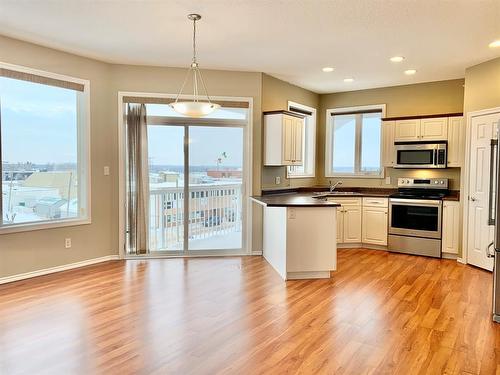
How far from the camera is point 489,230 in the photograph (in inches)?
195

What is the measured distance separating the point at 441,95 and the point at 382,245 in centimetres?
260

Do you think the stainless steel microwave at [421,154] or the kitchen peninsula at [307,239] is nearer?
the kitchen peninsula at [307,239]

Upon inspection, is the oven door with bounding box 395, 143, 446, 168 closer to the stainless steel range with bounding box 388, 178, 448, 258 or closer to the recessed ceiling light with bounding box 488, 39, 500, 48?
the stainless steel range with bounding box 388, 178, 448, 258

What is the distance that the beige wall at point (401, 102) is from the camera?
6.07 metres

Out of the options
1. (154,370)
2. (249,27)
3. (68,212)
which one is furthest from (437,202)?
(68,212)

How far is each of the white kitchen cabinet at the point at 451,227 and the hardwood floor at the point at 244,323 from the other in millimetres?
730

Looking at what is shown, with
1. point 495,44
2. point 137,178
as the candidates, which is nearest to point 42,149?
point 137,178

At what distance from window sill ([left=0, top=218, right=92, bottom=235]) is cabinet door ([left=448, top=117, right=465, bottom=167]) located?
17.4ft

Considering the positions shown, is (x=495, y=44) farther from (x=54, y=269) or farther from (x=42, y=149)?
(x=54, y=269)

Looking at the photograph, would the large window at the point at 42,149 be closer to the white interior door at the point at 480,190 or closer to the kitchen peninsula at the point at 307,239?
the kitchen peninsula at the point at 307,239

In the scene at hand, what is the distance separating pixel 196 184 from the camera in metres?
5.60

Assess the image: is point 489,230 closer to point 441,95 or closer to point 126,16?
point 441,95

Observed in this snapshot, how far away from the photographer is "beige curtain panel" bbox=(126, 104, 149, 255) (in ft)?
17.5

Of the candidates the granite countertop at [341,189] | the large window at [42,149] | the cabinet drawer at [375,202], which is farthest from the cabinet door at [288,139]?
the large window at [42,149]
